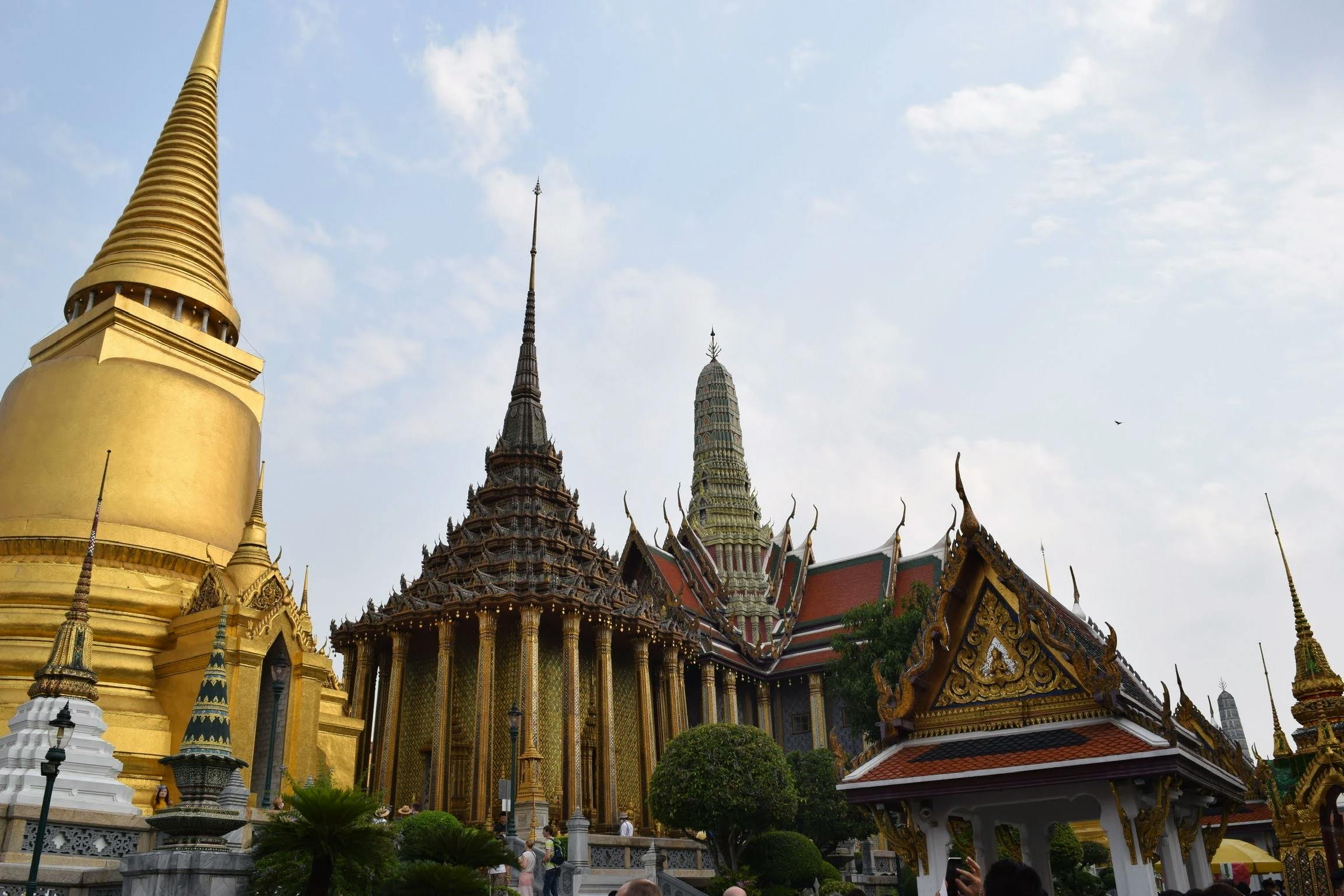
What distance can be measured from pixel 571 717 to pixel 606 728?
1.21 metres

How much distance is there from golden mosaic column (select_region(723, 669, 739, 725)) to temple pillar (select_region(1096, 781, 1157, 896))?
25.1 metres

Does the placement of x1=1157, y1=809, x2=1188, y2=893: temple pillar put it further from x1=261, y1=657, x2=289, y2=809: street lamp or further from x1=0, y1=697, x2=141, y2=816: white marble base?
x1=261, y1=657, x2=289, y2=809: street lamp

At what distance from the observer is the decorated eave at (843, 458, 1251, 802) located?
712 centimetres

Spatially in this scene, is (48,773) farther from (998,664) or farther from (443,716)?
(443,716)

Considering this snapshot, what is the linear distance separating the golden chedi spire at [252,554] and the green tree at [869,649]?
1327cm

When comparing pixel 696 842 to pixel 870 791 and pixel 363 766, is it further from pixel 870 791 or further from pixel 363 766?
pixel 870 791

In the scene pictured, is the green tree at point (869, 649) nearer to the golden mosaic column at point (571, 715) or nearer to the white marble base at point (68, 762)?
the golden mosaic column at point (571, 715)

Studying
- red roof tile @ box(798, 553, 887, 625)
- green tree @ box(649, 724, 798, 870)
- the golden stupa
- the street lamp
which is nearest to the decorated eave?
green tree @ box(649, 724, 798, 870)

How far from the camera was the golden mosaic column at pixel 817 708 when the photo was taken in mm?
33219

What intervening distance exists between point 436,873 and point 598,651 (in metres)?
19.1

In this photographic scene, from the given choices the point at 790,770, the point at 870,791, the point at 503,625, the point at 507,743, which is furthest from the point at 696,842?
the point at 870,791

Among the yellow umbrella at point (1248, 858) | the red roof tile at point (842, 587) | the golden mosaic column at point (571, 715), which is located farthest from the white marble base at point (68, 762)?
the red roof tile at point (842, 587)

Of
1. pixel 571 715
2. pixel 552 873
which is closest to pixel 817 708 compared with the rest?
pixel 571 715

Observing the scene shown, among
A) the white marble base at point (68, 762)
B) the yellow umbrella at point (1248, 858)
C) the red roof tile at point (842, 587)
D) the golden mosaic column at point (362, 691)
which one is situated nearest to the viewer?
the white marble base at point (68, 762)
